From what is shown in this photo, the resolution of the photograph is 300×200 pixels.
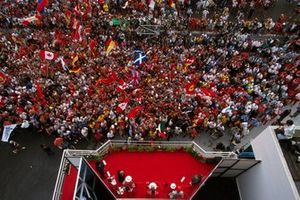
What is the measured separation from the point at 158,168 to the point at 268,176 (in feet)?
19.1

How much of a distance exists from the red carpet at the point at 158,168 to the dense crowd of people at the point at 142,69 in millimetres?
4687

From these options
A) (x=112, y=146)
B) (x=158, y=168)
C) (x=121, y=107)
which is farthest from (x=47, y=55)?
(x=158, y=168)

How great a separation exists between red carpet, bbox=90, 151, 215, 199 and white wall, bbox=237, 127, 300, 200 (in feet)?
9.56

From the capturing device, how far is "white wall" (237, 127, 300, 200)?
50.2 ft

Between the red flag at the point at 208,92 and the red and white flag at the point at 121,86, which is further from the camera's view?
the red and white flag at the point at 121,86

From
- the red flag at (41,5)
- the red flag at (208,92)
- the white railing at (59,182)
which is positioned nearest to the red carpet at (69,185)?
the white railing at (59,182)

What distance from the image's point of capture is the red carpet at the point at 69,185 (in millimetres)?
17047

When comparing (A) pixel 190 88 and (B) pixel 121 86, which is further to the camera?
(B) pixel 121 86

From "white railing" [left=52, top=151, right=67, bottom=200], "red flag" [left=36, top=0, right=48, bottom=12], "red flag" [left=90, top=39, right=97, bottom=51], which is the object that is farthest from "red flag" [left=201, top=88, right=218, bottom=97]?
"red flag" [left=36, top=0, right=48, bottom=12]

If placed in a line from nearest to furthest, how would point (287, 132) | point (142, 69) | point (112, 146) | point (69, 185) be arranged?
point (287, 132), point (112, 146), point (69, 185), point (142, 69)

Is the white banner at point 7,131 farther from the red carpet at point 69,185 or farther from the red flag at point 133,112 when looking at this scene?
the red flag at point 133,112

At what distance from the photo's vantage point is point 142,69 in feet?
83.9

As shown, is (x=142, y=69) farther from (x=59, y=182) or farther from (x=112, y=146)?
(x=59, y=182)

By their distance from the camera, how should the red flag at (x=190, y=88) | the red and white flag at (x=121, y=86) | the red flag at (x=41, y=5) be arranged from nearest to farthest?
the red flag at (x=190, y=88) → the red and white flag at (x=121, y=86) → the red flag at (x=41, y=5)
